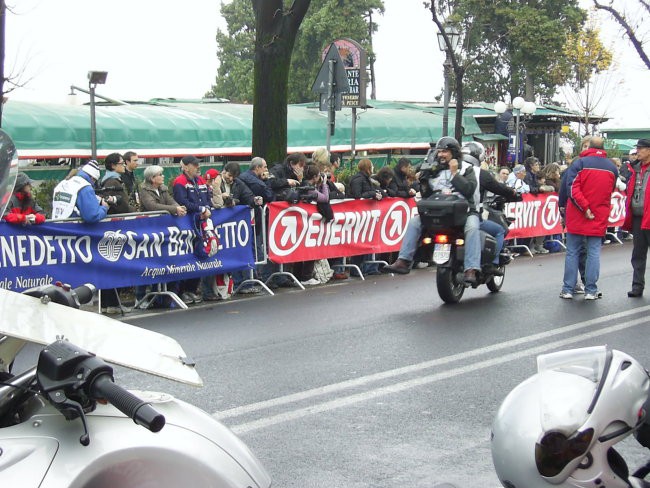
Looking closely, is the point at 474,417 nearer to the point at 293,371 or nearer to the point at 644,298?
the point at 293,371

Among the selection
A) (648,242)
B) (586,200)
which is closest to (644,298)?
(648,242)

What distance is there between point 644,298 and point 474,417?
6.38 m

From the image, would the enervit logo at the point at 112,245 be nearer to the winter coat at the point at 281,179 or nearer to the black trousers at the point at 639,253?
the winter coat at the point at 281,179

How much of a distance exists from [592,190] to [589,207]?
20 centimetres

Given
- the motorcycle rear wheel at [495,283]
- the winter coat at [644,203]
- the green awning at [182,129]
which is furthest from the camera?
the green awning at [182,129]

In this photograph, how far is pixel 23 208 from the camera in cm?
1080

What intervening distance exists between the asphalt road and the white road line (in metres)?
0.01

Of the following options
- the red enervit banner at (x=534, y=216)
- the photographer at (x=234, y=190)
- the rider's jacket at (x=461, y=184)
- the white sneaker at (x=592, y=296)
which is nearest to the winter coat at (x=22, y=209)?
the photographer at (x=234, y=190)

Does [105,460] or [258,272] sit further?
[258,272]

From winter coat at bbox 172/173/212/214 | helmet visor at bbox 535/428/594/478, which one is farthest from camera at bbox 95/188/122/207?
helmet visor at bbox 535/428/594/478

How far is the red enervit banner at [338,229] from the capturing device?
44.5 feet

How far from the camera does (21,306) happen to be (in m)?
3.00

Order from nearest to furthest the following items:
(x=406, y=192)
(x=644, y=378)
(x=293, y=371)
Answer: (x=644, y=378) < (x=293, y=371) < (x=406, y=192)

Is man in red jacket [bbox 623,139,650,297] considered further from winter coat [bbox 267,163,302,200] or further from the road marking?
winter coat [bbox 267,163,302,200]
